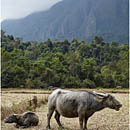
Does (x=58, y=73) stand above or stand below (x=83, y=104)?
below

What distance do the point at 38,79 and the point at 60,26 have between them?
438 feet

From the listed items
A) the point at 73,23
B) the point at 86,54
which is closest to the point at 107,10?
the point at 73,23

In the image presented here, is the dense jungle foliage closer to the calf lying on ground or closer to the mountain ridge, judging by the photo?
the calf lying on ground

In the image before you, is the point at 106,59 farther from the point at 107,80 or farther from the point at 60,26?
the point at 60,26

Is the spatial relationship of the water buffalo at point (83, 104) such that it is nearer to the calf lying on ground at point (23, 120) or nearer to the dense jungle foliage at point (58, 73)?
the calf lying on ground at point (23, 120)

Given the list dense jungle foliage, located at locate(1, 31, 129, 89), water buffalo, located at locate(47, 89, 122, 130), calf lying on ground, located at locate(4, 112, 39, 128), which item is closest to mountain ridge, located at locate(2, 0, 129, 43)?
dense jungle foliage, located at locate(1, 31, 129, 89)

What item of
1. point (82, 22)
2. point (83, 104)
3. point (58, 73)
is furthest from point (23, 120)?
point (82, 22)

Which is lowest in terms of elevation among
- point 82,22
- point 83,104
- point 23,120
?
point 23,120

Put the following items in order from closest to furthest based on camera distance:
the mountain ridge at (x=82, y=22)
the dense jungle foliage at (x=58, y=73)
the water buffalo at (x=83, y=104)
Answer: the water buffalo at (x=83, y=104)
the dense jungle foliage at (x=58, y=73)
the mountain ridge at (x=82, y=22)

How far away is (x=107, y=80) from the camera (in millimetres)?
41781

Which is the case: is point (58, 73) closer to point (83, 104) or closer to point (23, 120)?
point (23, 120)

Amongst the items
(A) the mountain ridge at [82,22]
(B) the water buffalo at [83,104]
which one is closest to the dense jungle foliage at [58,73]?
(B) the water buffalo at [83,104]

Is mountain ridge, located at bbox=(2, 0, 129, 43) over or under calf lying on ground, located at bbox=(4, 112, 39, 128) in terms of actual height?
over

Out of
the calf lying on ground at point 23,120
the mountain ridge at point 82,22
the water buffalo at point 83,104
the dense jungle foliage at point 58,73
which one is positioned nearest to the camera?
the water buffalo at point 83,104
